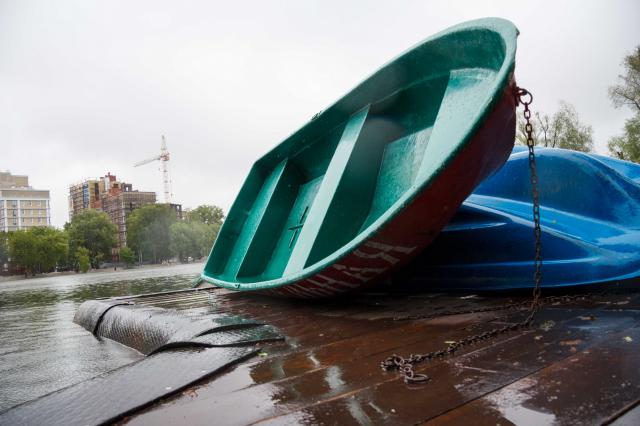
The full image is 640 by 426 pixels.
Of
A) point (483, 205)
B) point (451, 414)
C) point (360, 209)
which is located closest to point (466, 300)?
point (483, 205)

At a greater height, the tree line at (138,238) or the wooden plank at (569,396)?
the tree line at (138,238)

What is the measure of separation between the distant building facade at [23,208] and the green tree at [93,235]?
177ft

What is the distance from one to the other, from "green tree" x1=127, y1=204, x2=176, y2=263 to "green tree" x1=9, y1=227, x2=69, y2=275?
46.2 ft

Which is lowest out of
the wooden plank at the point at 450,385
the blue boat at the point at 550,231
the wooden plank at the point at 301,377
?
the wooden plank at the point at 301,377

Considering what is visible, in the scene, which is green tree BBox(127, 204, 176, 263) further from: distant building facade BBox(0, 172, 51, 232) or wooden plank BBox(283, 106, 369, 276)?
wooden plank BBox(283, 106, 369, 276)

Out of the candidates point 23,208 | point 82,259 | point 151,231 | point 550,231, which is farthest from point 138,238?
point 550,231

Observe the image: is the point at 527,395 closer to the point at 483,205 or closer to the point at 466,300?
the point at 466,300

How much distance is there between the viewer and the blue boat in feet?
12.6

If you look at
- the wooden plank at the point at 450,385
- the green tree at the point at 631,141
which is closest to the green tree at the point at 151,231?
the green tree at the point at 631,141

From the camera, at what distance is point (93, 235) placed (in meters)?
77.2

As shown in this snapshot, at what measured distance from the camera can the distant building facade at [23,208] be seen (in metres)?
121

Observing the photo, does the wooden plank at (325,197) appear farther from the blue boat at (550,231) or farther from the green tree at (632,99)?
the green tree at (632,99)

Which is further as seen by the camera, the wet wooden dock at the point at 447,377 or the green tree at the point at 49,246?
the green tree at the point at 49,246

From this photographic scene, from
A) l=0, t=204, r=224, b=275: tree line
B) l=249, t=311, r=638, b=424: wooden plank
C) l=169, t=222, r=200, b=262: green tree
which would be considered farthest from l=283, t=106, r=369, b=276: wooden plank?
l=169, t=222, r=200, b=262: green tree
